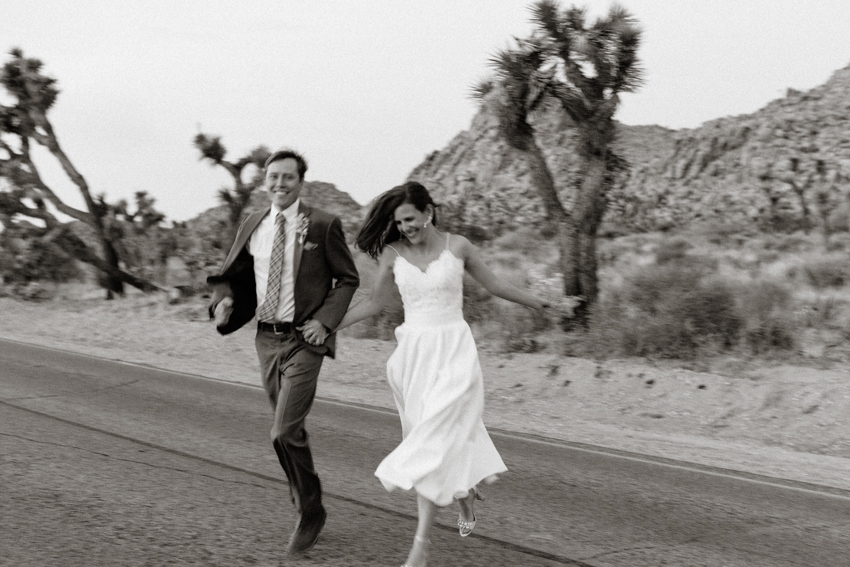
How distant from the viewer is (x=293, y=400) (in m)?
5.24

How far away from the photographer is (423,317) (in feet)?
17.8

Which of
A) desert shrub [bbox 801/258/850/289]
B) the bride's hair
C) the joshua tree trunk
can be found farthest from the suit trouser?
desert shrub [bbox 801/258/850/289]

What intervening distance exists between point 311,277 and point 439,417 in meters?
0.98

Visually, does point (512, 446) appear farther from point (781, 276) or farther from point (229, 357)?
point (781, 276)

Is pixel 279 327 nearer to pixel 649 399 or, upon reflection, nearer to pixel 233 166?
pixel 649 399

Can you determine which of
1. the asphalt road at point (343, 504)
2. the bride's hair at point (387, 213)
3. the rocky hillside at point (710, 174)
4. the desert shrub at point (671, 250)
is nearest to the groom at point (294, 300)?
the bride's hair at point (387, 213)

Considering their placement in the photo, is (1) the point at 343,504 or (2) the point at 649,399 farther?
(2) the point at 649,399

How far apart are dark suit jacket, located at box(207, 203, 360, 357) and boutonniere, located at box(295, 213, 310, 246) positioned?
0.02 m

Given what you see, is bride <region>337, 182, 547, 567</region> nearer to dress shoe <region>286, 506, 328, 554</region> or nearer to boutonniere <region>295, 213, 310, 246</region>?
boutonniere <region>295, 213, 310, 246</region>

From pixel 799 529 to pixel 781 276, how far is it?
19532 millimetres

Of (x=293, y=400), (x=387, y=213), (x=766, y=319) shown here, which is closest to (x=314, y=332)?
(x=293, y=400)

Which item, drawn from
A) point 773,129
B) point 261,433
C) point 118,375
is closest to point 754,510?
point 261,433

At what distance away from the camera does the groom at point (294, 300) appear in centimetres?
528

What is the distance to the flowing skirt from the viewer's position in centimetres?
507
